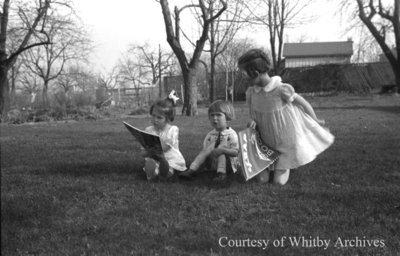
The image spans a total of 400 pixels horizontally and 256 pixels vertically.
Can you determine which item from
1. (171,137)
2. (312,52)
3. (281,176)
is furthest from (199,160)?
(312,52)

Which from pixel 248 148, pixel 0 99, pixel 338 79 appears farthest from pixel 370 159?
pixel 338 79

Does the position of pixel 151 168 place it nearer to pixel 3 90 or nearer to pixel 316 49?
pixel 3 90

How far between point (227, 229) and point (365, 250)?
103cm

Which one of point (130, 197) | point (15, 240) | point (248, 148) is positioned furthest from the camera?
point (248, 148)

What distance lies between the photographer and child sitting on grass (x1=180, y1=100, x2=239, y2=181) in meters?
4.99

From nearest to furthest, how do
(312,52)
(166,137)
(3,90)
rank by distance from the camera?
(166,137) < (3,90) < (312,52)

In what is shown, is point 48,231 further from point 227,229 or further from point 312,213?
point 312,213

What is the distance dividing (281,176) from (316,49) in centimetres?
6135

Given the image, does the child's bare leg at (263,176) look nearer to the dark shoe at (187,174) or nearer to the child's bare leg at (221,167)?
the child's bare leg at (221,167)

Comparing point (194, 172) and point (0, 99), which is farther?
point (0, 99)

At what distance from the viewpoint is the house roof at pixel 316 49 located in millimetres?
61203

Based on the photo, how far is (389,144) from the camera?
7.03 m

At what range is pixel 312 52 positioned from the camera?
61906 mm

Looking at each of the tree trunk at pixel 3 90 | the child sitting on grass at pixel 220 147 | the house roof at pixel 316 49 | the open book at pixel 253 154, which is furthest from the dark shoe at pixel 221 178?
the house roof at pixel 316 49
